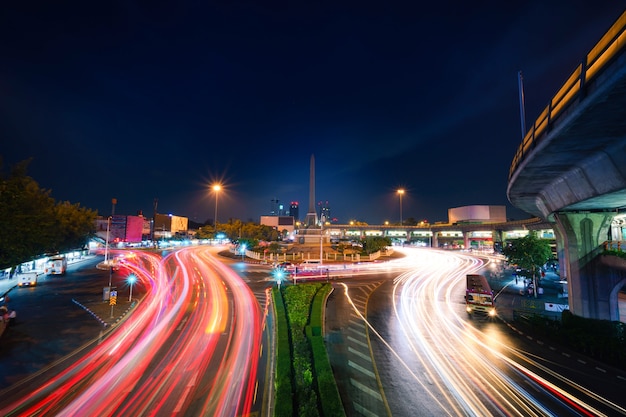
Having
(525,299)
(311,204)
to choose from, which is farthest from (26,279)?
(311,204)

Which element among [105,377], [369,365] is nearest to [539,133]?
→ [369,365]

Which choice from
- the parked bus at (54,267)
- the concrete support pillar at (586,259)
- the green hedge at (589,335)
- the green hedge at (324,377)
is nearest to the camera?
the green hedge at (324,377)

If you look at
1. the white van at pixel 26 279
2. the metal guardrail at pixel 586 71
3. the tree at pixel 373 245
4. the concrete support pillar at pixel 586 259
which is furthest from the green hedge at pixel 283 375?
the tree at pixel 373 245

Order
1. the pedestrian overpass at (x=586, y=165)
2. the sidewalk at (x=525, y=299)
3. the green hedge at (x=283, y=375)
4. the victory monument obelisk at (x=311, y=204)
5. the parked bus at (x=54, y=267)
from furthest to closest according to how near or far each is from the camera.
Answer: the victory monument obelisk at (x=311, y=204)
the parked bus at (x=54, y=267)
the sidewalk at (x=525, y=299)
the green hedge at (x=283, y=375)
the pedestrian overpass at (x=586, y=165)

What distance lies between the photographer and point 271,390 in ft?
37.2

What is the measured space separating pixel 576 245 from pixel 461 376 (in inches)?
727

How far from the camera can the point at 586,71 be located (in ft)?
30.6

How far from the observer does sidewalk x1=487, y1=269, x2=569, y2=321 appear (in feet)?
78.1

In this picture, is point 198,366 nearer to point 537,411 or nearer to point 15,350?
point 15,350

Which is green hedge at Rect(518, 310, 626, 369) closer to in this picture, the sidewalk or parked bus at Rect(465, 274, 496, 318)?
the sidewalk

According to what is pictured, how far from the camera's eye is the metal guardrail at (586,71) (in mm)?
8016

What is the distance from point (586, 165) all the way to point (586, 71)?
7134mm

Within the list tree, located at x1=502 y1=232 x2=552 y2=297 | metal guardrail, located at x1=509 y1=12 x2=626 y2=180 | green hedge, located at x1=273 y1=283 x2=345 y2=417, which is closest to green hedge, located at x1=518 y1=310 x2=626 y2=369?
tree, located at x1=502 y1=232 x2=552 y2=297

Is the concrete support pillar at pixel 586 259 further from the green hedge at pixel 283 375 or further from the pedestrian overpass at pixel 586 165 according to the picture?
the green hedge at pixel 283 375
